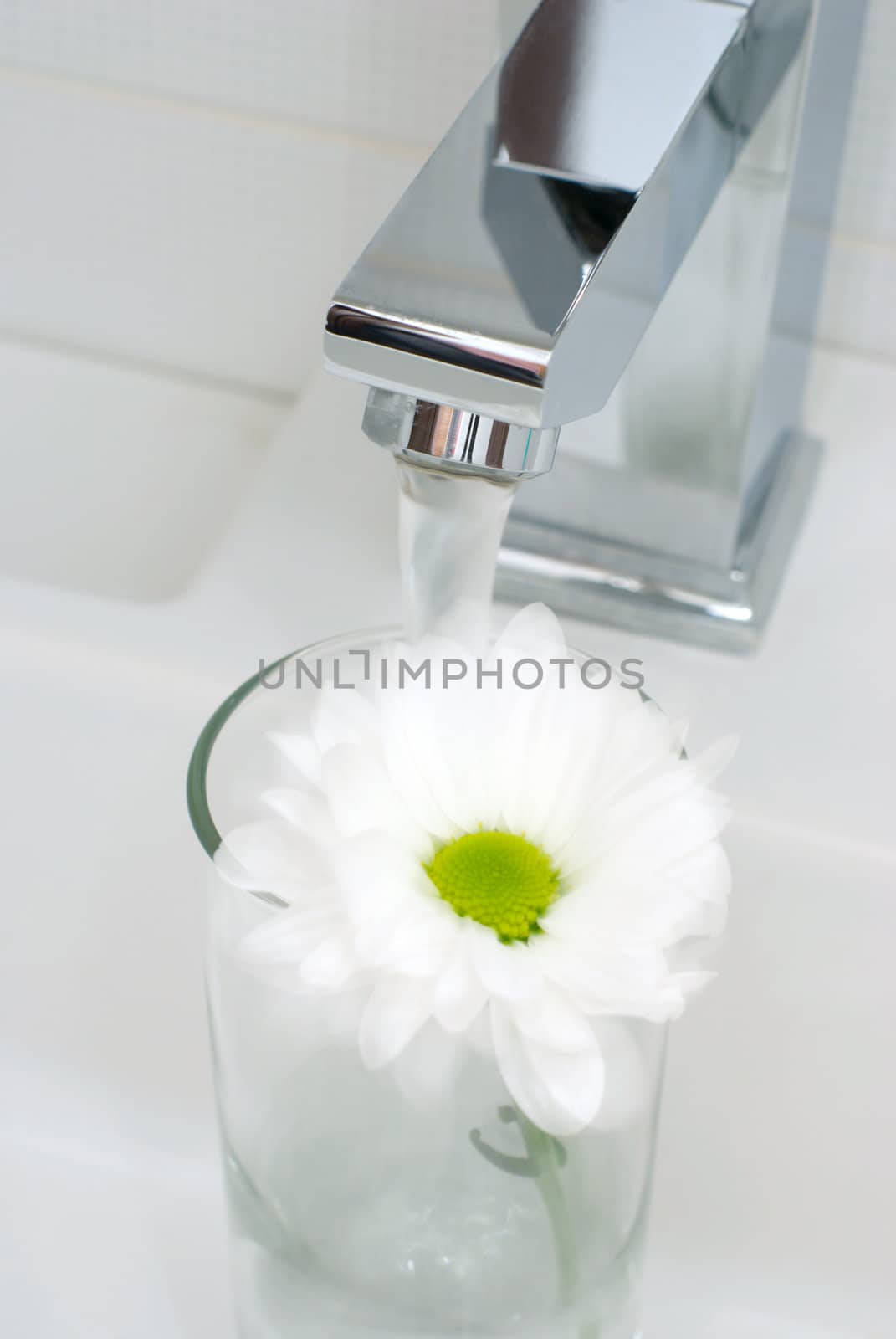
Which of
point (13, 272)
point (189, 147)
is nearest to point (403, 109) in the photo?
point (189, 147)

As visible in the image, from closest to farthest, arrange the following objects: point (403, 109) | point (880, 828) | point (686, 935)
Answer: point (686, 935) < point (880, 828) < point (403, 109)

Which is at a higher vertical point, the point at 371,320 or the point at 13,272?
the point at 371,320

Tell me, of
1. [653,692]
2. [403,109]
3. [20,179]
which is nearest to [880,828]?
[653,692]

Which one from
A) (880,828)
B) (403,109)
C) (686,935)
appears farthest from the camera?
(403,109)

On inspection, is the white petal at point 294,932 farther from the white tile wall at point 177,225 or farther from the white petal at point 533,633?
the white tile wall at point 177,225

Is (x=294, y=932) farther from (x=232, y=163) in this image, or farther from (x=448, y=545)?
(x=232, y=163)

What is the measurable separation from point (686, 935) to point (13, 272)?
0.50 m

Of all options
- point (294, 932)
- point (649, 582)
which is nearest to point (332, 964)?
point (294, 932)

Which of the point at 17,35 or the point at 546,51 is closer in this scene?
the point at 546,51

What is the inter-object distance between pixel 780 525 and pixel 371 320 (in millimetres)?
263

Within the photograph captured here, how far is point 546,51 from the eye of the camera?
354 mm

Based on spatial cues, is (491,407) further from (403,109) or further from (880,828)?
(403,109)

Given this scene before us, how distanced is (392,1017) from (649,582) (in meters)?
0.26

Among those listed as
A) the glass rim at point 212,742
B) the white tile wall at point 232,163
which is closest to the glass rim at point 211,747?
the glass rim at point 212,742
